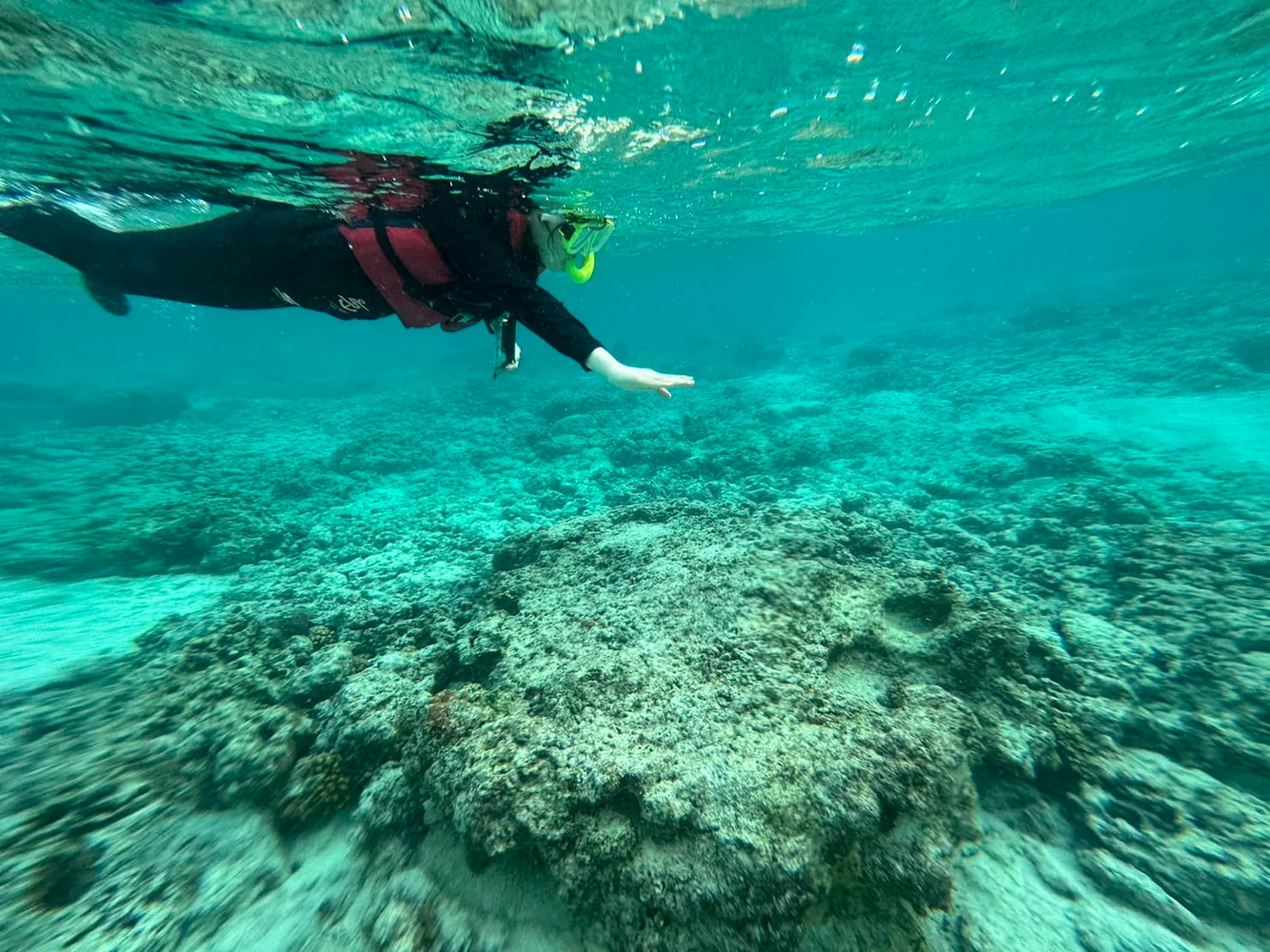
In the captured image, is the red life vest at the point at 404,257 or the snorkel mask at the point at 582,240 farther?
the snorkel mask at the point at 582,240

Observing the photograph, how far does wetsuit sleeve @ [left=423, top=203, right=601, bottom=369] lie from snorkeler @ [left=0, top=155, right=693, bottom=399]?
0.01 meters

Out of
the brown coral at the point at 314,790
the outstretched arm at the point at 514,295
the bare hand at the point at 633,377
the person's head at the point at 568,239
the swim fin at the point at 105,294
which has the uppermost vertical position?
the swim fin at the point at 105,294

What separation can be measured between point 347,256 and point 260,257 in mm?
879

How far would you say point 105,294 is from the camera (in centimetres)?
538

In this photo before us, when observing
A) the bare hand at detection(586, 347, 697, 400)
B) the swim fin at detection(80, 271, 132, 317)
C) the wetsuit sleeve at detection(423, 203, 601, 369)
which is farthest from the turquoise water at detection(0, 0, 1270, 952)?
the swim fin at detection(80, 271, 132, 317)

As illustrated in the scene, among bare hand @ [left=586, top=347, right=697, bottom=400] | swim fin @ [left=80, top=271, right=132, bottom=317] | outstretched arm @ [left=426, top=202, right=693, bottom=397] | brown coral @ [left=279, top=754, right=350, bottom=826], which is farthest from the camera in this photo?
swim fin @ [left=80, top=271, right=132, bottom=317]

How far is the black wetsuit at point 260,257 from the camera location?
423 centimetres

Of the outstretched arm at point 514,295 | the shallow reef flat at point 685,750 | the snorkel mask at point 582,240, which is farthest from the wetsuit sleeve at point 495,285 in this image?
the shallow reef flat at point 685,750

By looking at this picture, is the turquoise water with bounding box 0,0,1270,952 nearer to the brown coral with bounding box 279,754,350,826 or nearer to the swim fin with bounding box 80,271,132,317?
the brown coral with bounding box 279,754,350,826

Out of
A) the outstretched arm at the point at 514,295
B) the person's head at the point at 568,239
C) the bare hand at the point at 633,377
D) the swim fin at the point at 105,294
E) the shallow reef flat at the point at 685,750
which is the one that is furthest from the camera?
the swim fin at the point at 105,294

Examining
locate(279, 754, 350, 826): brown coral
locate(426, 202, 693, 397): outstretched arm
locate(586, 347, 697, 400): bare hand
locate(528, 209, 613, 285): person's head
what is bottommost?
locate(279, 754, 350, 826): brown coral

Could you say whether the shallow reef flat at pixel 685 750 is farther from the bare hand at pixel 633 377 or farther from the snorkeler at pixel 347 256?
the snorkeler at pixel 347 256

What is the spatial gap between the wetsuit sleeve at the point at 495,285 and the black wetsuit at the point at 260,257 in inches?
0.5

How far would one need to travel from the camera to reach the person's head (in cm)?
440
